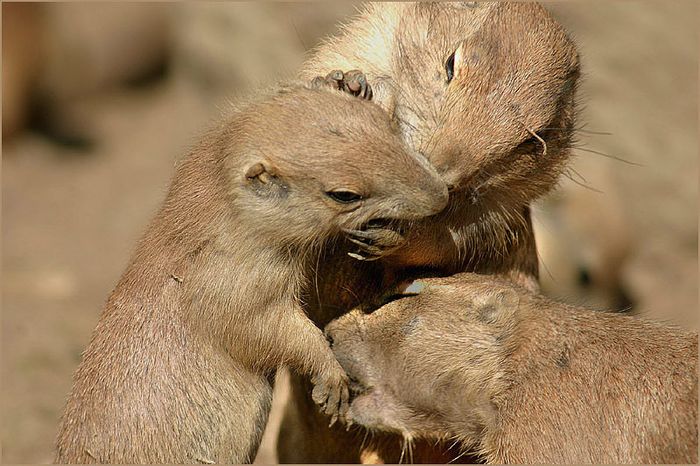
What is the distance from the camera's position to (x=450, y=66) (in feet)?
13.7

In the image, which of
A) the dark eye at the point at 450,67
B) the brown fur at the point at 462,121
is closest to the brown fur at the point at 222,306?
the brown fur at the point at 462,121

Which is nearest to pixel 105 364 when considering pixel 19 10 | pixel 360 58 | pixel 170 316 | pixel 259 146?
pixel 170 316

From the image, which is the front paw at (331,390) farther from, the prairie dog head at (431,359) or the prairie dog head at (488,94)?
the prairie dog head at (488,94)

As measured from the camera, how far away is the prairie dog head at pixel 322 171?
3.67 meters

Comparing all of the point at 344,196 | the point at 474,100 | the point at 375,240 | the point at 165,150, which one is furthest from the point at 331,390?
the point at 165,150

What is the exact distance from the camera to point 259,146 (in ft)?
12.5

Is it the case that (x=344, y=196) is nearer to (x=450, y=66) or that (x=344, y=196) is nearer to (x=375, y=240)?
(x=375, y=240)

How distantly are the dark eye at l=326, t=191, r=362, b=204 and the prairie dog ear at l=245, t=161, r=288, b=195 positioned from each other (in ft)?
0.65

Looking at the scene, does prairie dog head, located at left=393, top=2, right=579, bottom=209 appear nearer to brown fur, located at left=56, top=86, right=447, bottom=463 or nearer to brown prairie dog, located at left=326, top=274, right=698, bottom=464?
brown fur, located at left=56, top=86, right=447, bottom=463

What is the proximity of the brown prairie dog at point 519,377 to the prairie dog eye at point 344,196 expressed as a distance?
0.62 m

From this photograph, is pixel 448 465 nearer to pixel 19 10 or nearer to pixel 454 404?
pixel 454 404

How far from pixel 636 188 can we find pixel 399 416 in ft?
21.3

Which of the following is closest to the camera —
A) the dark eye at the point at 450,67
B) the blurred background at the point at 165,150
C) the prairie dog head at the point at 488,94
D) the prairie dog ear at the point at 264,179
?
the prairie dog ear at the point at 264,179

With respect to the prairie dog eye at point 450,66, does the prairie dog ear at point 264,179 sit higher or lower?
lower
